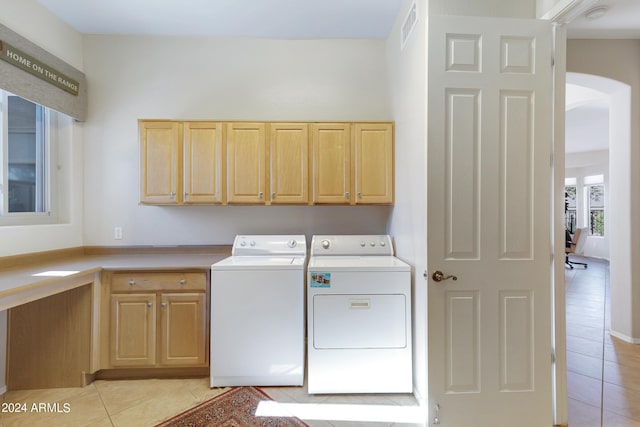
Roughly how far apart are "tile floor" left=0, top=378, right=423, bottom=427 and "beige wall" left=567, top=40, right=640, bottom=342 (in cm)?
248

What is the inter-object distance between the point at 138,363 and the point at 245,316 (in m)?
0.90

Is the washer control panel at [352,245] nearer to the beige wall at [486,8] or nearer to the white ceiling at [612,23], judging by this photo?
the beige wall at [486,8]

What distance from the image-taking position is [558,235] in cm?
164

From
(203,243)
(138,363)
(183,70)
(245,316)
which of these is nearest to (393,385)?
(245,316)

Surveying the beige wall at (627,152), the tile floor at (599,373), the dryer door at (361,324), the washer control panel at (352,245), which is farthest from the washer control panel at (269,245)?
the beige wall at (627,152)

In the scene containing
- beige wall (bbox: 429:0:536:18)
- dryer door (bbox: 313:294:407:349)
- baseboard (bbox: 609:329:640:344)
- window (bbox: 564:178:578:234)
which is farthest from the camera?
window (bbox: 564:178:578:234)

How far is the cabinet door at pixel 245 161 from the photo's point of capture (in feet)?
7.94

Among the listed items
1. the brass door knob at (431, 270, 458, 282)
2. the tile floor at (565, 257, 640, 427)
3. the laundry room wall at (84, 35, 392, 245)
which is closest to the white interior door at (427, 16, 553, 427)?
the brass door knob at (431, 270, 458, 282)

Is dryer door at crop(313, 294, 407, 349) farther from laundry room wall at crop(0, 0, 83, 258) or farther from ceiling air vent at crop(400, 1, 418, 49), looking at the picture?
laundry room wall at crop(0, 0, 83, 258)

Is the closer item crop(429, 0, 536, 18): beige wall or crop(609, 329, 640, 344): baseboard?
crop(429, 0, 536, 18): beige wall

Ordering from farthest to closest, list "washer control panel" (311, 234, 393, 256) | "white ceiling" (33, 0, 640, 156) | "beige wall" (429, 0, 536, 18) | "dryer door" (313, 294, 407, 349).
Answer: "washer control panel" (311, 234, 393, 256) < "white ceiling" (33, 0, 640, 156) < "dryer door" (313, 294, 407, 349) < "beige wall" (429, 0, 536, 18)

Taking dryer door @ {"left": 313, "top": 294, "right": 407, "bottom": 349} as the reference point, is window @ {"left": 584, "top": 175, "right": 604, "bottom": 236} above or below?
above

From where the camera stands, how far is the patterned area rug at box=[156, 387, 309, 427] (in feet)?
5.55

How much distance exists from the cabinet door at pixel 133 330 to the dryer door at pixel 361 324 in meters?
1.24
